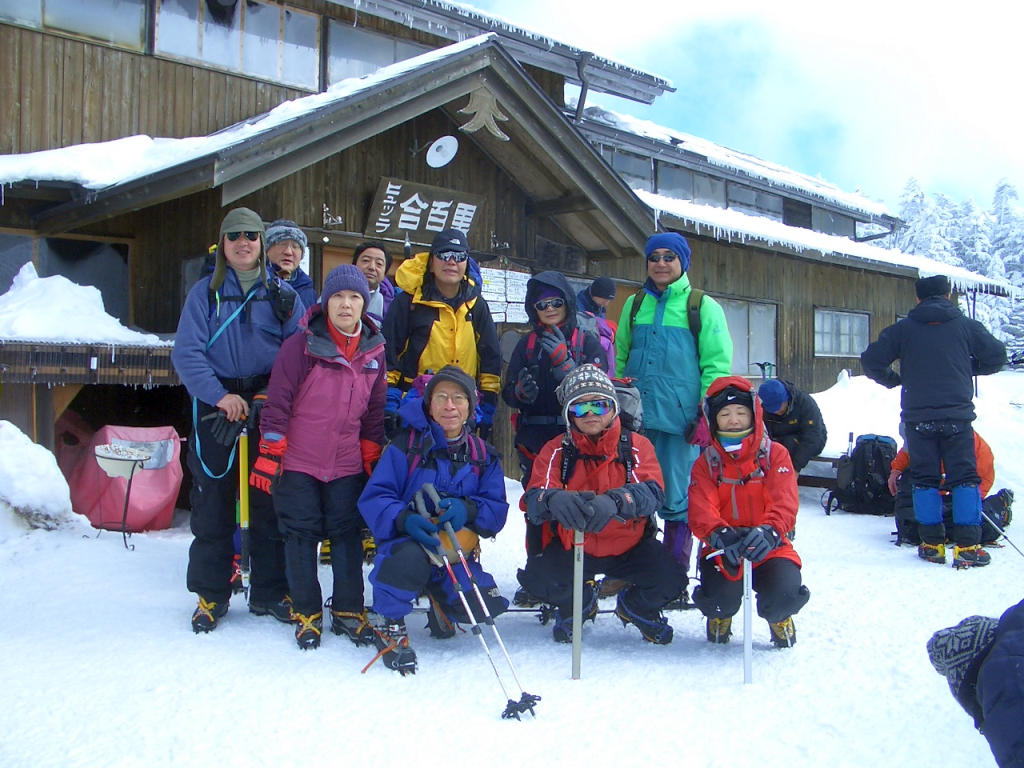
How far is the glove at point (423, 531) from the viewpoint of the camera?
3.14 m

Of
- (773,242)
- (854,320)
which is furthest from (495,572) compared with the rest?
→ (854,320)

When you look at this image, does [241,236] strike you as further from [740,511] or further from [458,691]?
[740,511]

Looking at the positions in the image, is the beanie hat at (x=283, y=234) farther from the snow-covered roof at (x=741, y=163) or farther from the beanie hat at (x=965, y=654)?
the snow-covered roof at (x=741, y=163)

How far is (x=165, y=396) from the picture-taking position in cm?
730

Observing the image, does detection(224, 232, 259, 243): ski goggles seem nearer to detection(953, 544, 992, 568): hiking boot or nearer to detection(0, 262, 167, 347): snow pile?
detection(0, 262, 167, 347): snow pile

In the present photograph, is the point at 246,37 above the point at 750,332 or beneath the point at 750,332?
above

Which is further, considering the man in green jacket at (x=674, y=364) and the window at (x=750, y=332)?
the window at (x=750, y=332)

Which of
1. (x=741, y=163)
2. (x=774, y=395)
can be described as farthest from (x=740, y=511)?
(x=741, y=163)

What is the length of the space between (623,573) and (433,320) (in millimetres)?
1590

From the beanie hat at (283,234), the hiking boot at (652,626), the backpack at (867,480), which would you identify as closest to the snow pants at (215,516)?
the beanie hat at (283,234)

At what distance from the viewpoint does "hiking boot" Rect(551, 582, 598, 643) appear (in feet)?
11.2

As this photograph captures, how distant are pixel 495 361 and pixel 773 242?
754 centimetres

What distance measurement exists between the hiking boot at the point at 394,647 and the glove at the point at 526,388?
129 cm

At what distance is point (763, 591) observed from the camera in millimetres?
3211
